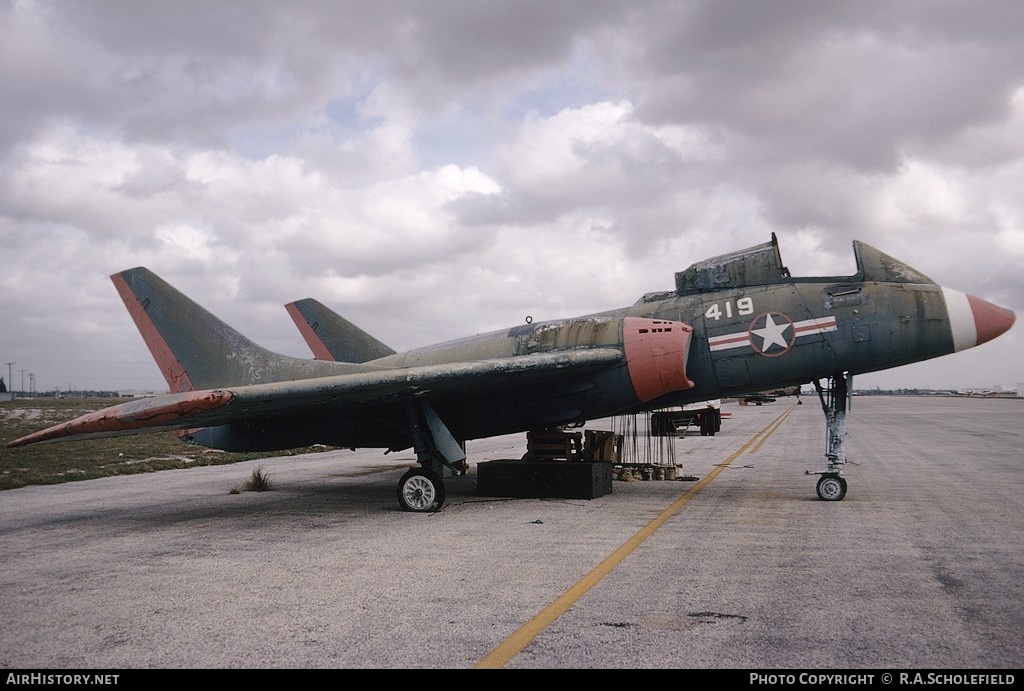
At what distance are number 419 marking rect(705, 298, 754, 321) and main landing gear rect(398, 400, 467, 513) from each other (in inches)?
183

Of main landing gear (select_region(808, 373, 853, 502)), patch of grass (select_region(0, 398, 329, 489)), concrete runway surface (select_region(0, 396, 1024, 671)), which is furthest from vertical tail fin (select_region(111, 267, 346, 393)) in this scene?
main landing gear (select_region(808, 373, 853, 502))

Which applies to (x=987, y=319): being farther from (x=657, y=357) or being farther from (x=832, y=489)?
(x=657, y=357)

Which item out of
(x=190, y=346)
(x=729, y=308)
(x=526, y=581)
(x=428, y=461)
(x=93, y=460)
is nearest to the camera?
(x=526, y=581)

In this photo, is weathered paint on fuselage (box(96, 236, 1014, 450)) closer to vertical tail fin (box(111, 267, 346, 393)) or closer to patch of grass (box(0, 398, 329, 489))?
vertical tail fin (box(111, 267, 346, 393))

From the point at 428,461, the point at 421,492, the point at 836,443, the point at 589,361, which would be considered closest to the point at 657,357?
the point at 589,361

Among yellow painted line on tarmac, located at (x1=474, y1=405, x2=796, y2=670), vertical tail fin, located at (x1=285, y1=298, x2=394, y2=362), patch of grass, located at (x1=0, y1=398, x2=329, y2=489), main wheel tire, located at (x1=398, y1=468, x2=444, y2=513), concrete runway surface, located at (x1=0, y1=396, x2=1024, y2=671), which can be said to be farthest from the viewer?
patch of grass, located at (x1=0, y1=398, x2=329, y2=489)

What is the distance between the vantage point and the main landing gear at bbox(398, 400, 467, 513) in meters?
11.5


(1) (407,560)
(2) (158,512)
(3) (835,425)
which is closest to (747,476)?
(3) (835,425)

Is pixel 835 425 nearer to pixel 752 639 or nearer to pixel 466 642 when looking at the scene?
pixel 752 639

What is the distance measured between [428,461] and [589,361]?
303 centimetres

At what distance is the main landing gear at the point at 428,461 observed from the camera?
11.5 metres

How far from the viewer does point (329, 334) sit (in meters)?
16.6

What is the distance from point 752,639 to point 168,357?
11.4 meters

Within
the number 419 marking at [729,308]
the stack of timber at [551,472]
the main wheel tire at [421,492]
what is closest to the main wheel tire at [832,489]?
the number 419 marking at [729,308]
